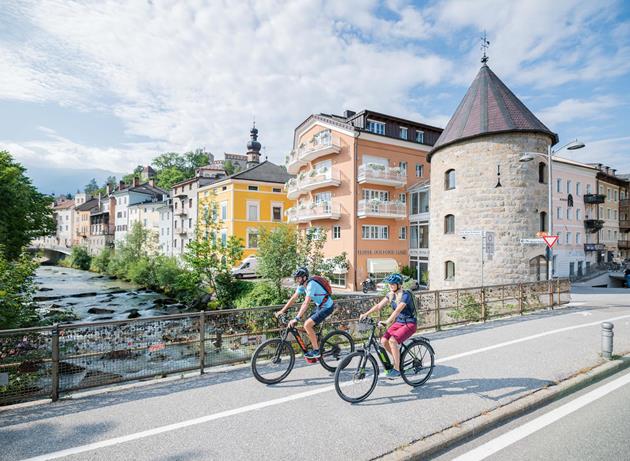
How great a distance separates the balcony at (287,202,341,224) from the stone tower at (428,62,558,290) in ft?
29.0

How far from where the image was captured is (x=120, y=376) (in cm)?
592

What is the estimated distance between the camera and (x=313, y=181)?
30172 millimetres

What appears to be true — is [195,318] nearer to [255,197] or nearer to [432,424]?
[432,424]

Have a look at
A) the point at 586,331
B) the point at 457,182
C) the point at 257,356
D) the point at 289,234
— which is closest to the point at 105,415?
the point at 257,356

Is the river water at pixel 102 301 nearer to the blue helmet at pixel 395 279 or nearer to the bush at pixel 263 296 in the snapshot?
the bush at pixel 263 296

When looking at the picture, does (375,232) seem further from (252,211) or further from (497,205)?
(252,211)

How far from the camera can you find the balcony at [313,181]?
28.9 meters

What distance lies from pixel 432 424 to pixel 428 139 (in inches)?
1243

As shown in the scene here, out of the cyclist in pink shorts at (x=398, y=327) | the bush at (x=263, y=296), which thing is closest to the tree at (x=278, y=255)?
the bush at (x=263, y=296)

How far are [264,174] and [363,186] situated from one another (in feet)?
54.2

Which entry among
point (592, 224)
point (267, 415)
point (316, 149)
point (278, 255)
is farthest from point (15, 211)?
Result: point (592, 224)

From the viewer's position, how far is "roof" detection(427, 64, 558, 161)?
65.8 ft

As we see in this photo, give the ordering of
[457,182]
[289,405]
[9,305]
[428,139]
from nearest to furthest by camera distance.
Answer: [289,405]
[9,305]
[457,182]
[428,139]

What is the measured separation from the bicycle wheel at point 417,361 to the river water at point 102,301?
19.5m
